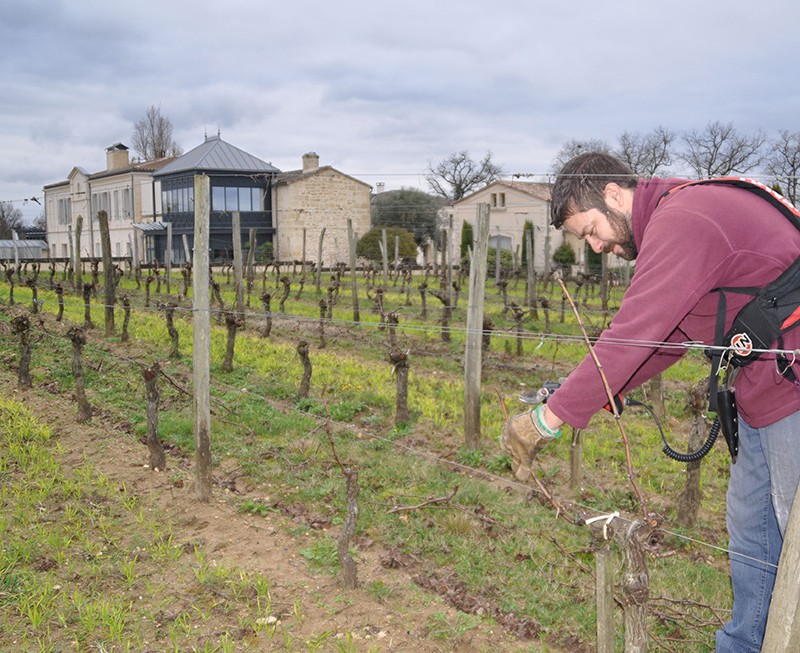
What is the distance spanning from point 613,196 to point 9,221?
70.8 m

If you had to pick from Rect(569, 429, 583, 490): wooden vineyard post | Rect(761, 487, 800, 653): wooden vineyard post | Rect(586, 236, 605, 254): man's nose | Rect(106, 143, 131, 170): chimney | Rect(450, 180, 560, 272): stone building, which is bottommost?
Rect(569, 429, 583, 490): wooden vineyard post

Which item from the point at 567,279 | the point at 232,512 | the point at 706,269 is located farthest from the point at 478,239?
the point at 567,279

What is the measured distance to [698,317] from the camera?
247cm

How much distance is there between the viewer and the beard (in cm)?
254

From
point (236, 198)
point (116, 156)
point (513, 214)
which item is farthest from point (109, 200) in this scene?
point (513, 214)

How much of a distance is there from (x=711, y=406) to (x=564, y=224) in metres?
0.83

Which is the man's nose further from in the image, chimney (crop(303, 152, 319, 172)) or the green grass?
chimney (crop(303, 152, 319, 172))

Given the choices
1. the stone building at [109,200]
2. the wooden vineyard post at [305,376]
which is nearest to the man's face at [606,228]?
the wooden vineyard post at [305,376]

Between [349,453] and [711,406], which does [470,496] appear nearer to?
[349,453]

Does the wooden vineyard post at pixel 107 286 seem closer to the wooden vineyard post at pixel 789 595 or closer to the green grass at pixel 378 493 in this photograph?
the green grass at pixel 378 493

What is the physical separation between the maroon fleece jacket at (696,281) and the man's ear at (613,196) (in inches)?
5.2

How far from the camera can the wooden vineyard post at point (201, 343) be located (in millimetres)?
5492

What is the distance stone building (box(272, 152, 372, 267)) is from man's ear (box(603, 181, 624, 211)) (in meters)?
36.5

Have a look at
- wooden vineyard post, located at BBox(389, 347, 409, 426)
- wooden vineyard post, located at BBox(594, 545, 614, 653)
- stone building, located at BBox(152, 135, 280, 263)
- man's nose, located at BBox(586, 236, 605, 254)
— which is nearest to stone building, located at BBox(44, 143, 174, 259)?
stone building, located at BBox(152, 135, 280, 263)
